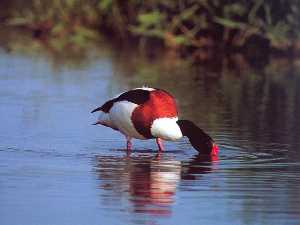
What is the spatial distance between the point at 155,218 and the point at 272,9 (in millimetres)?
18207

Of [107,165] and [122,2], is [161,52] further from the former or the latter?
[107,165]

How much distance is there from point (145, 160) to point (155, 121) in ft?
1.60

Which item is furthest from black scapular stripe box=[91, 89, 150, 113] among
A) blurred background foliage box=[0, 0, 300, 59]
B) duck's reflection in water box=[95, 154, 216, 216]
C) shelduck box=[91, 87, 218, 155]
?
blurred background foliage box=[0, 0, 300, 59]

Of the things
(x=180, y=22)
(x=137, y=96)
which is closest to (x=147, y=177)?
(x=137, y=96)

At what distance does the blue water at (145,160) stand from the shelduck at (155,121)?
0.59 ft

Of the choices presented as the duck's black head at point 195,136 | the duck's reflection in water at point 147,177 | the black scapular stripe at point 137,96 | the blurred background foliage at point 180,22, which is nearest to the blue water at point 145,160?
the duck's reflection in water at point 147,177

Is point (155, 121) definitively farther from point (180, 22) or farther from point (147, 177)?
point (180, 22)

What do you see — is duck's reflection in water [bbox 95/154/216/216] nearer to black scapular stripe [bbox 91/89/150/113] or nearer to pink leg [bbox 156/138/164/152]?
pink leg [bbox 156/138/164/152]

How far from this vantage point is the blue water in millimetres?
8727

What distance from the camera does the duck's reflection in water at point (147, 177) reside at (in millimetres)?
9102

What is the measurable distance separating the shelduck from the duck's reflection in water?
174 mm

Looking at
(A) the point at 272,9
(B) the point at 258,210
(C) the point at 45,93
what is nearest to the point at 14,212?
(B) the point at 258,210

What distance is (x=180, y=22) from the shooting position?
28281mm

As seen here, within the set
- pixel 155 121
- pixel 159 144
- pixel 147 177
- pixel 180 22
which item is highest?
pixel 180 22
